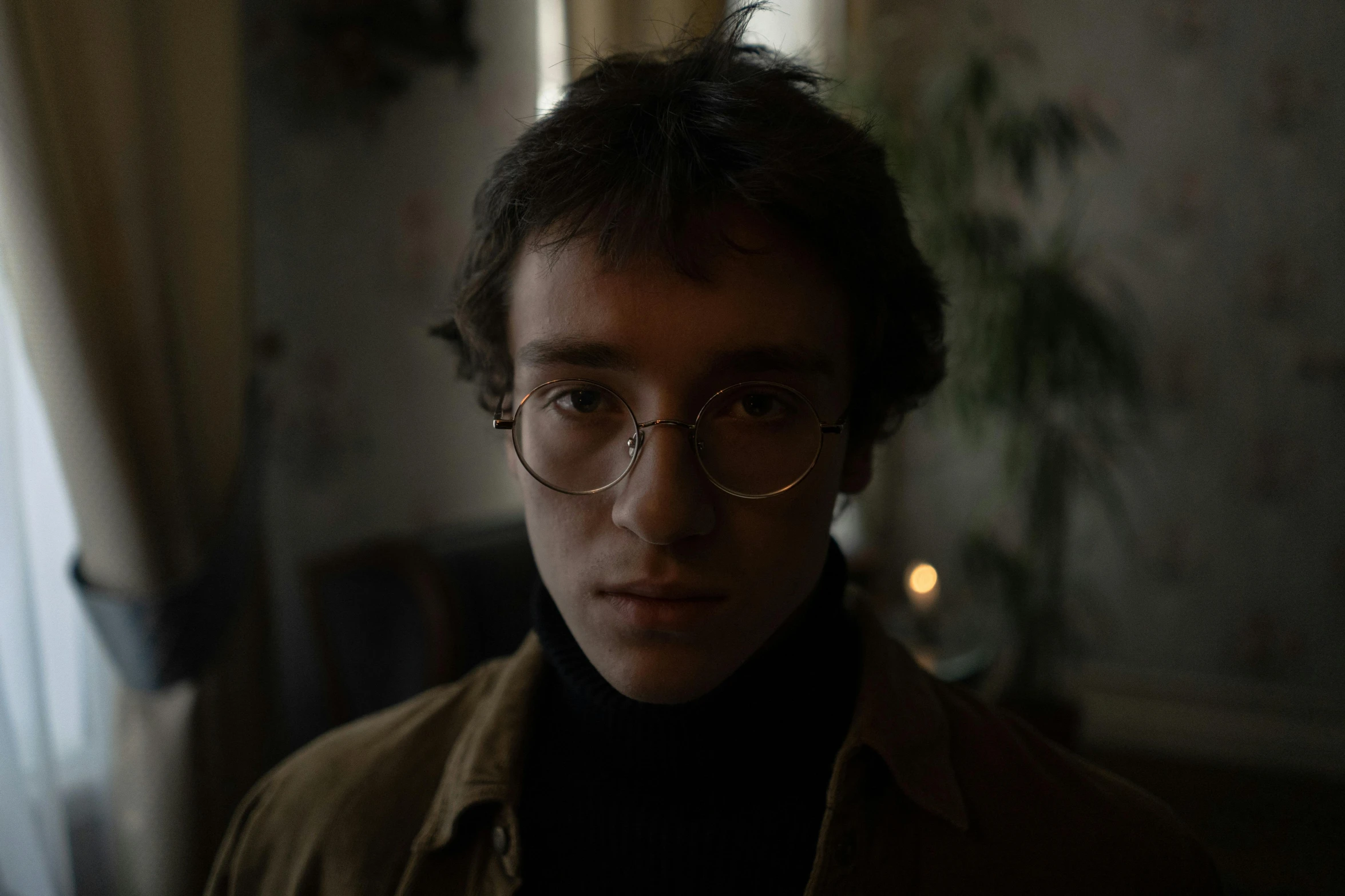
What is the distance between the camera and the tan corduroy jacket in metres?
0.74

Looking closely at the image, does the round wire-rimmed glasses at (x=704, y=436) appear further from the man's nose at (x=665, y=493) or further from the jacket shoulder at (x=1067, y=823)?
the jacket shoulder at (x=1067, y=823)

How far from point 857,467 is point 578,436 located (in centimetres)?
29

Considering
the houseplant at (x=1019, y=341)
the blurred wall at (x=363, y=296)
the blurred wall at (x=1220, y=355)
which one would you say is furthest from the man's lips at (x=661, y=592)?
the blurred wall at (x=1220, y=355)

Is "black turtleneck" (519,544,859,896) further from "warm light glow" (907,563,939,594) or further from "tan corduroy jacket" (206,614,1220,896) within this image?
"warm light glow" (907,563,939,594)

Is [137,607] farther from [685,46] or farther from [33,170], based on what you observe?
[685,46]

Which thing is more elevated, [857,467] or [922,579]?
[857,467]

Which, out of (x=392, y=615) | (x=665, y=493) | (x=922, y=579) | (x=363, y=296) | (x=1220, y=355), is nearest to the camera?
(x=665, y=493)

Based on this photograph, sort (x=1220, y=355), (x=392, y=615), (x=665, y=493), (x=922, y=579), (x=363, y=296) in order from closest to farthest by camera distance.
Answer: (x=665, y=493) < (x=392, y=615) < (x=363, y=296) < (x=922, y=579) < (x=1220, y=355)

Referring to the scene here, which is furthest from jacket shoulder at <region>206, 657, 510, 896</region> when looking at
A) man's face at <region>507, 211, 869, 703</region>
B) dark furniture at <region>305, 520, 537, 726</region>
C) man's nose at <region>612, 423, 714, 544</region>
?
dark furniture at <region>305, 520, 537, 726</region>

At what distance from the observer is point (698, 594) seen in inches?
26.5

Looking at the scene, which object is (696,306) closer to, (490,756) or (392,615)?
(490,756)

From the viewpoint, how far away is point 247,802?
88 centimetres

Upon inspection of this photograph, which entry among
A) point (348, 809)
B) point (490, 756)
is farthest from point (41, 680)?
point (490, 756)

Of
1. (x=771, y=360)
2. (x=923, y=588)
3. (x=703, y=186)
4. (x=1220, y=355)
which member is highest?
(x=703, y=186)
